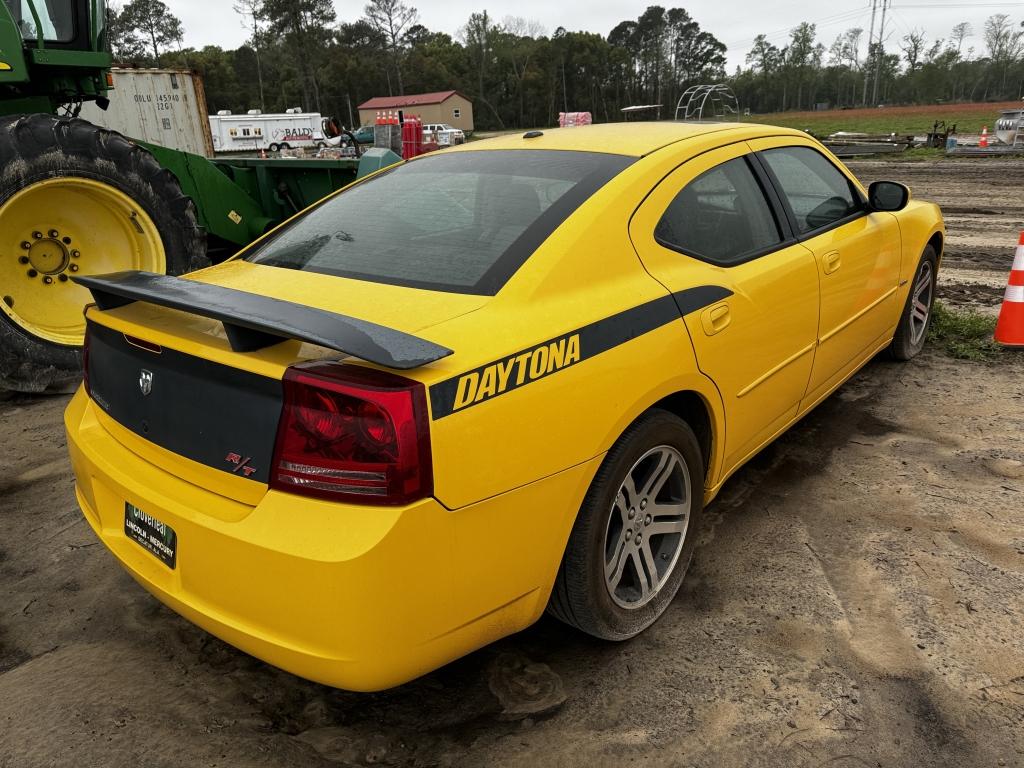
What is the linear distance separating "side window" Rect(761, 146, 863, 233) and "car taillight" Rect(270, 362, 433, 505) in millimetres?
2237

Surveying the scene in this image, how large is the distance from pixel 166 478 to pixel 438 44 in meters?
96.6

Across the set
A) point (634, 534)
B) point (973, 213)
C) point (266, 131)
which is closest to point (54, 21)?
point (634, 534)

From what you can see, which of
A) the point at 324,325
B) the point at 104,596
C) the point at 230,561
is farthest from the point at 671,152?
the point at 104,596

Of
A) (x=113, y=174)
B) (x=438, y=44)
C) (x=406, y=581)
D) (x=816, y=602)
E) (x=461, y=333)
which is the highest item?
(x=438, y=44)

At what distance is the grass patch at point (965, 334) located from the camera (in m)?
5.06

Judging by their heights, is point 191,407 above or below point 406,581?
above

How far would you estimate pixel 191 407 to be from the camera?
192cm

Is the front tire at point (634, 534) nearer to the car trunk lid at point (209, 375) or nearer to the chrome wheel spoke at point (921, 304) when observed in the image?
the car trunk lid at point (209, 375)

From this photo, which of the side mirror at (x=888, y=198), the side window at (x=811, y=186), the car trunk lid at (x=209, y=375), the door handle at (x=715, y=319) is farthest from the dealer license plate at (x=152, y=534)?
the side mirror at (x=888, y=198)

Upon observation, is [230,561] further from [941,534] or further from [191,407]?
[941,534]

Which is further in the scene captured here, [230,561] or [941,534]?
[941,534]

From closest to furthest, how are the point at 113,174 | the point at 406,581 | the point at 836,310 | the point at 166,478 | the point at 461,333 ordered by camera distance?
the point at 406,581, the point at 461,333, the point at 166,478, the point at 836,310, the point at 113,174

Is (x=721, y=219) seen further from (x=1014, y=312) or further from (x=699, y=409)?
(x=1014, y=312)

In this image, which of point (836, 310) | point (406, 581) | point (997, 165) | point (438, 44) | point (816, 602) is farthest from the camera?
point (438, 44)
